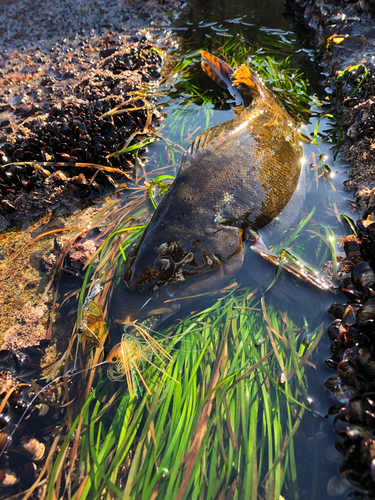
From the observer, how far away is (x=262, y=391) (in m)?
2.58

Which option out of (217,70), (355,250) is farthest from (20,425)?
(217,70)

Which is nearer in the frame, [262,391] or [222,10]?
[262,391]

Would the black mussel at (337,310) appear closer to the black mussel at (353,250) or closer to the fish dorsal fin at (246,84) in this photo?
the black mussel at (353,250)

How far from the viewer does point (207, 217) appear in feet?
10.4

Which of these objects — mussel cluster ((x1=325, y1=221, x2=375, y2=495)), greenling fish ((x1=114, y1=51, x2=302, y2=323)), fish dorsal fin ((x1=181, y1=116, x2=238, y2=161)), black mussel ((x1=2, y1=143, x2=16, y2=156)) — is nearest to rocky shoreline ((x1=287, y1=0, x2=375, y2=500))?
mussel cluster ((x1=325, y1=221, x2=375, y2=495))

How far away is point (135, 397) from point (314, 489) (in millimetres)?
1507

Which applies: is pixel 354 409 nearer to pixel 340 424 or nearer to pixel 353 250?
pixel 340 424

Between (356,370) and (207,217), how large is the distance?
6.25ft

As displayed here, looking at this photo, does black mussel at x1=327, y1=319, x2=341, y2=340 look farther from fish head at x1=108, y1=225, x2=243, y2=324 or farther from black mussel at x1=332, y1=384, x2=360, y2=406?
fish head at x1=108, y1=225, x2=243, y2=324

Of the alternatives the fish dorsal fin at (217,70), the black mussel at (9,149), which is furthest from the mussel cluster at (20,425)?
the fish dorsal fin at (217,70)

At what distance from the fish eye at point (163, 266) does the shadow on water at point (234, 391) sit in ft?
1.47

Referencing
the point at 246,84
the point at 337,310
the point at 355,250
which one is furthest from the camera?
the point at 246,84

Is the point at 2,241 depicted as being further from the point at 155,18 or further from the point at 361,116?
the point at 155,18

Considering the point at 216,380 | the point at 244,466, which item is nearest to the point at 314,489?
the point at 244,466
